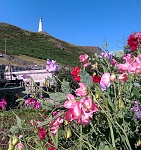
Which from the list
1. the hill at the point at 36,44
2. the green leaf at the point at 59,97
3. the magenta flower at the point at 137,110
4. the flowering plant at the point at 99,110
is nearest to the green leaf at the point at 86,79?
the flowering plant at the point at 99,110

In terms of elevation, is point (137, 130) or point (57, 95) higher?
point (57, 95)

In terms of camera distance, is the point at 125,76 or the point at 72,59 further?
the point at 72,59

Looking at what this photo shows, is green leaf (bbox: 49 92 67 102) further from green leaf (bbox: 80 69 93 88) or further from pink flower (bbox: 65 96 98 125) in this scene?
pink flower (bbox: 65 96 98 125)

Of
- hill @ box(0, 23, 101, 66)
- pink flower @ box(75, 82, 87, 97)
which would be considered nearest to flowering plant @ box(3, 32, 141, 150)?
pink flower @ box(75, 82, 87, 97)

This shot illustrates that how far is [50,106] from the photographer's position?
164cm

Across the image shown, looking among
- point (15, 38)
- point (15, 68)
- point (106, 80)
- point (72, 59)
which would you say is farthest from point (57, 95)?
point (15, 38)

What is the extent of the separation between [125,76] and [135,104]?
0.35 metres

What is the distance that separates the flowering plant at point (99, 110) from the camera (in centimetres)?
106

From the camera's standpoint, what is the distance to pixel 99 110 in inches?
45.6

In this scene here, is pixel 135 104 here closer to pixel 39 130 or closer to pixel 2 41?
pixel 39 130

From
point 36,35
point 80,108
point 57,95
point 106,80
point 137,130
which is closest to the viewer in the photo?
point 80,108

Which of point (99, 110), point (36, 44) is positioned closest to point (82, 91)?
point (99, 110)

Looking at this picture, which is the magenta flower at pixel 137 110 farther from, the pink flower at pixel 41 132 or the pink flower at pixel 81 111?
the pink flower at pixel 81 111

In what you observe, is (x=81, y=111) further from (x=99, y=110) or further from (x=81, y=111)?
(x=99, y=110)
